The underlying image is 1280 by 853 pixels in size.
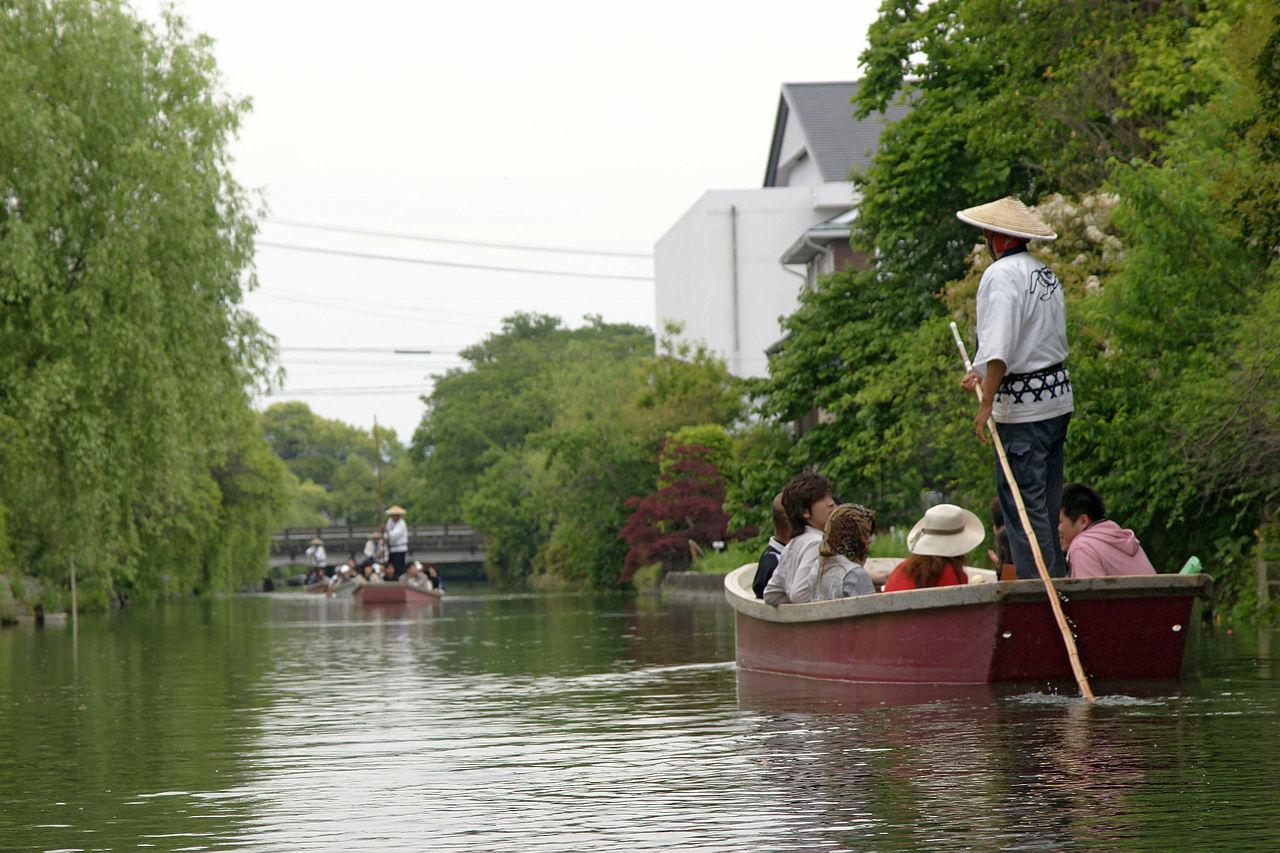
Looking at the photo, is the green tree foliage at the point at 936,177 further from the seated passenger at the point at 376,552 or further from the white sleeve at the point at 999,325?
the seated passenger at the point at 376,552

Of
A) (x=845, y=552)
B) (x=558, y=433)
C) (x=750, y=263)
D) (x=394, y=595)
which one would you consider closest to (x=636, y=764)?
(x=845, y=552)

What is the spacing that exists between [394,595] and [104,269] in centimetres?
1680

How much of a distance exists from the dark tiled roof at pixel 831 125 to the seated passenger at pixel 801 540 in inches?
2107

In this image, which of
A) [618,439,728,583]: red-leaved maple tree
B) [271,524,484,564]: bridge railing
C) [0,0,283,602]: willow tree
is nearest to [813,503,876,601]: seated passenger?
[0,0,283,602]: willow tree

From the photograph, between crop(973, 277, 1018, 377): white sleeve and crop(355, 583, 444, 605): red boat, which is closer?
crop(973, 277, 1018, 377): white sleeve

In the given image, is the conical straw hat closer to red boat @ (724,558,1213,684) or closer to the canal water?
red boat @ (724,558,1213,684)

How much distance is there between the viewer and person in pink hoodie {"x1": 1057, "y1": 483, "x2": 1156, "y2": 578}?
1153 cm

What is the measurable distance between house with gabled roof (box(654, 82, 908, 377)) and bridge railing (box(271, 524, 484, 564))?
37.0 m

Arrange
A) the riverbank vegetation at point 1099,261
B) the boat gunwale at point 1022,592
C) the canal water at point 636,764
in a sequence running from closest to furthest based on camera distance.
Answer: the canal water at point 636,764, the boat gunwale at point 1022,592, the riverbank vegetation at point 1099,261

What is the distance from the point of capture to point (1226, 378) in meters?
18.0

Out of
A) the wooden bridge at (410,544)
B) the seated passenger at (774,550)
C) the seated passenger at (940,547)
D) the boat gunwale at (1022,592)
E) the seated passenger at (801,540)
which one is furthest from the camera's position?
the wooden bridge at (410,544)

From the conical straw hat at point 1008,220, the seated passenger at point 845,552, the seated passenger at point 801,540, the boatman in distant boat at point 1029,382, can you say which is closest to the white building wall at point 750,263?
the seated passenger at point 801,540

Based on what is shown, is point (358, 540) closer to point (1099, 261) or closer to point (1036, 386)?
point (1099, 261)

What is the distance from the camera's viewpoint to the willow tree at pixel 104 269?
1150 inches
